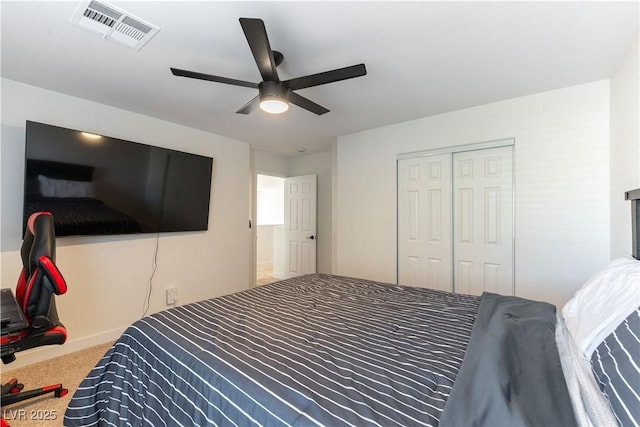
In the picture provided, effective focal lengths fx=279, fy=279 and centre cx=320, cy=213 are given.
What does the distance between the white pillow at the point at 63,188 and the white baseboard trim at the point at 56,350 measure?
1332 mm

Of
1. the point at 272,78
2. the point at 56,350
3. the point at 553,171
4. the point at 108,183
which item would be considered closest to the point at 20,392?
the point at 56,350

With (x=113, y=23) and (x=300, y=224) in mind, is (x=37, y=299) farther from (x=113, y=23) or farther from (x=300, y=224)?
(x=300, y=224)

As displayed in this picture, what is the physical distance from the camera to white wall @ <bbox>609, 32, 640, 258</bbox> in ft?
5.82

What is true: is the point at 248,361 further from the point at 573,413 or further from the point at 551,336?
the point at 551,336

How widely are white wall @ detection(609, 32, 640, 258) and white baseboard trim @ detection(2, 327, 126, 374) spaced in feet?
14.6

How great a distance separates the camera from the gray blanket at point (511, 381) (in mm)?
731

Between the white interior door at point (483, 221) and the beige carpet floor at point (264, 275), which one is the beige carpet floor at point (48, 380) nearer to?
the beige carpet floor at point (264, 275)

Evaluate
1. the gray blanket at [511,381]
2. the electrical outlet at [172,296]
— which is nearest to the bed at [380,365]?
the gray blanket at [511,381]

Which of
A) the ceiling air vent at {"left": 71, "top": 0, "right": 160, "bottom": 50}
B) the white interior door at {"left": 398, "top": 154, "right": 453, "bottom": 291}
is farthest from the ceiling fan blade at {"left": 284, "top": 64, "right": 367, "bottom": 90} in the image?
the white interior door at {"left": 398, "top": 154, "right": 453, "bottom": 291}

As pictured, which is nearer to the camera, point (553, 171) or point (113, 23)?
point (113, 23)

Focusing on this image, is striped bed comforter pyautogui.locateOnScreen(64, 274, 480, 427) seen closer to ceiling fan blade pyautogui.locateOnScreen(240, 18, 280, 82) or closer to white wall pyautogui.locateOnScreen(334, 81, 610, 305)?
white wall pyautogui.locateOnScreen(334, 81, 610, 305)

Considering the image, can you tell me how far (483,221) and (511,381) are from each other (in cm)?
230

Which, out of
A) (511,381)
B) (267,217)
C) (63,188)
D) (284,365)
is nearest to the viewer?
(511,381)

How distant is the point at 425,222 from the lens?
318cm
